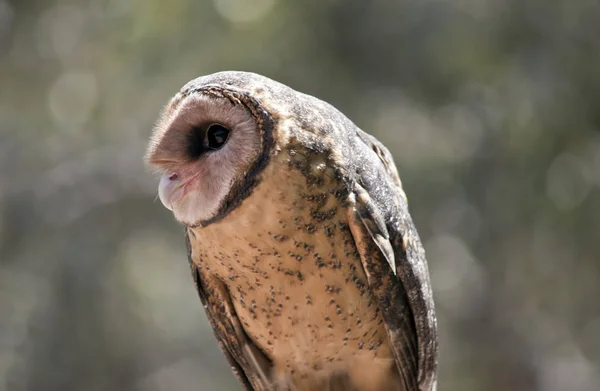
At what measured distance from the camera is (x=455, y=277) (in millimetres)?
8711

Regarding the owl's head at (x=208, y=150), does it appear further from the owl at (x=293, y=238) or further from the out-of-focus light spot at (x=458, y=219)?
the out-of-focus light spot at (x=458, y=219)

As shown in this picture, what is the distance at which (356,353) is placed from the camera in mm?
2709

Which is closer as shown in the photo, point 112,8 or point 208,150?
point 208,150

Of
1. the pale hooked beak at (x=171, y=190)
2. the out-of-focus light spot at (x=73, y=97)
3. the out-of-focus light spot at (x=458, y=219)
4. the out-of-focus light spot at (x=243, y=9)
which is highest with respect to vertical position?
the out-of-focus light spot at (x=243, y=9)

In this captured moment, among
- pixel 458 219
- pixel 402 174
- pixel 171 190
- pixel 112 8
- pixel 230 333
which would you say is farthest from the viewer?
pixel 112 8

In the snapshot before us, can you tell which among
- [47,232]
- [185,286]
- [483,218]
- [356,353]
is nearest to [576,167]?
[483,218]

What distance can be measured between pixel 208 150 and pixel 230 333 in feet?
2.38

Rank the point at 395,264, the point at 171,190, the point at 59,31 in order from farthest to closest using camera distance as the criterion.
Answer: the point at 59,31
the point at 395,264
the point at 171,190

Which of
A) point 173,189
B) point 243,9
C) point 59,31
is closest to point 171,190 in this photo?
point 173,189

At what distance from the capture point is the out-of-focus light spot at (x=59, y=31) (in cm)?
1046

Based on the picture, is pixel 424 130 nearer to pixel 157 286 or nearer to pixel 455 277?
pixel 455 277

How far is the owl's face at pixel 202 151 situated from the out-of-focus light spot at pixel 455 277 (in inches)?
256

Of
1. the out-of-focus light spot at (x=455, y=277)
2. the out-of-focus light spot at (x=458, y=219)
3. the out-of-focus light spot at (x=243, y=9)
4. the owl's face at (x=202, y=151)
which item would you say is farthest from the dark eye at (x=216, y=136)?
the out-of-focus light spot at (x=243, y=9)

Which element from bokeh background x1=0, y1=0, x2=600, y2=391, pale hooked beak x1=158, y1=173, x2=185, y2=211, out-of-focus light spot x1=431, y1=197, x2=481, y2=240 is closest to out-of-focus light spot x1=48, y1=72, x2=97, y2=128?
bokeh background x1=0, y1=0, x2=600, y2=391
